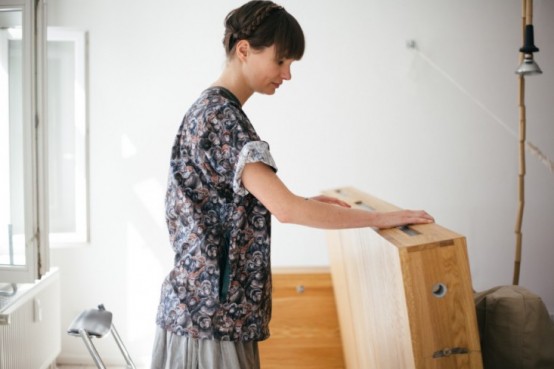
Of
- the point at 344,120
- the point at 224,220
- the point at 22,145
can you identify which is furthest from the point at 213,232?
the point at 344,120

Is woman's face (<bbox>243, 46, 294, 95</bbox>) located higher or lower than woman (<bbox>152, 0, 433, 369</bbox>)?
higher

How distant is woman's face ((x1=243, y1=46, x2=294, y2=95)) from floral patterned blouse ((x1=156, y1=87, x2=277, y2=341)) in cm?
8

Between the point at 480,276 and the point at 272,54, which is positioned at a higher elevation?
the point at 272,54

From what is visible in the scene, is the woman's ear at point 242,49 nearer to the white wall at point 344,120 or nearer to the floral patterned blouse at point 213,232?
the floral patterned blouse at point 213,232

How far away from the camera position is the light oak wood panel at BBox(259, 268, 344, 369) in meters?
2.66

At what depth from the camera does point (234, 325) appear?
4.75ft

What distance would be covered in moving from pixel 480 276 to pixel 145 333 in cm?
201

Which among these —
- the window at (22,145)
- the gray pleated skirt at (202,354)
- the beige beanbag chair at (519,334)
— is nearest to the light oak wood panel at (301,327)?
the window at (22,145)

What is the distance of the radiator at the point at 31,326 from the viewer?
2.66 meters

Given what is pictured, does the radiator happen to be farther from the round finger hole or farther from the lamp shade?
the lamp shade

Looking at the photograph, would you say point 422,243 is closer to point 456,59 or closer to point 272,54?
point 272,54

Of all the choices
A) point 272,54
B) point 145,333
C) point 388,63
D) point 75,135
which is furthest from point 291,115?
point 272,54

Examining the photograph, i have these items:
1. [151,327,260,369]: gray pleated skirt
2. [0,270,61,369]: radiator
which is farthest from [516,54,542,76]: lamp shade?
[0,270,61,369]: radiator

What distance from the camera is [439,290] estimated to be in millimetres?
1278
